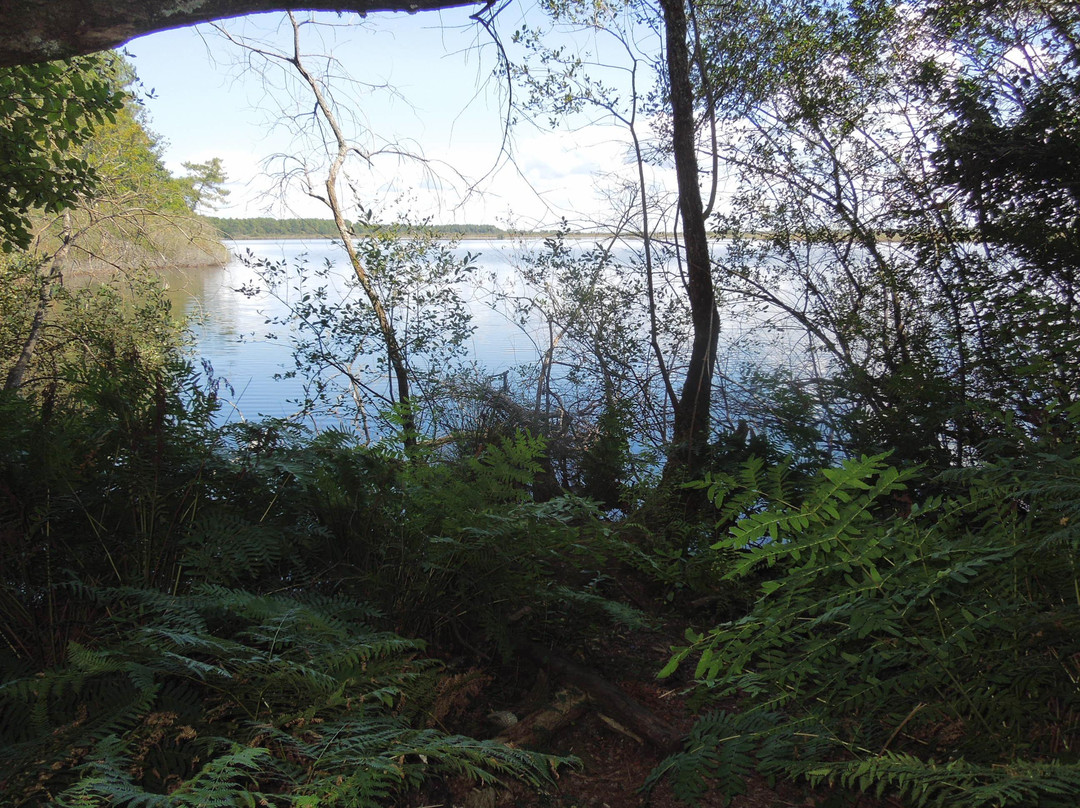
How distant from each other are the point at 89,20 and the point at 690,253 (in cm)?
359

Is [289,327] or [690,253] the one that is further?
[289,327]

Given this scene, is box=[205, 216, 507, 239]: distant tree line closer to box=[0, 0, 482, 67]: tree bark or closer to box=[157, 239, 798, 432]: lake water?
box=[157, 239, 798, 432]: lake water

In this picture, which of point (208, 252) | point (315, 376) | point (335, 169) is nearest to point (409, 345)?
point (315, 376)

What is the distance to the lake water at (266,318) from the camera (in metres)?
7.16

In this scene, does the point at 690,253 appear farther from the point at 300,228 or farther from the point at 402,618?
the point at 300,228

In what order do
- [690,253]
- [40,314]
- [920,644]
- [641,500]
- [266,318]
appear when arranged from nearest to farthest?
[920,644] → [641,500] → [690,253] → [40,314] → [266,318]

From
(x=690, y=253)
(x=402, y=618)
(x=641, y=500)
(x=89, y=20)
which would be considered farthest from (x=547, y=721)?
(x=690, y=253)

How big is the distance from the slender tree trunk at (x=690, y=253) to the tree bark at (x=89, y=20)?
111 inches

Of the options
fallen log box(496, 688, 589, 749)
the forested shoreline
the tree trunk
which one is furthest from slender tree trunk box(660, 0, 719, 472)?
the tree trunk

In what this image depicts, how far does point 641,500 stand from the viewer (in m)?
4.20

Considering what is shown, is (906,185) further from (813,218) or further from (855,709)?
(855,709)

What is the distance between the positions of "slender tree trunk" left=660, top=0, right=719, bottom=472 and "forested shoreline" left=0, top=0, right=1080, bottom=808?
0.09 feet

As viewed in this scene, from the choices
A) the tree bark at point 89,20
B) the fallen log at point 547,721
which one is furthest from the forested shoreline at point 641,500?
the tree bark at point 89,20

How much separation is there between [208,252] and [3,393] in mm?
5987
